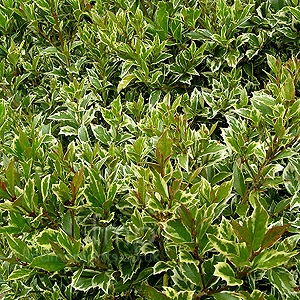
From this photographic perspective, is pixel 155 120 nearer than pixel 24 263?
No

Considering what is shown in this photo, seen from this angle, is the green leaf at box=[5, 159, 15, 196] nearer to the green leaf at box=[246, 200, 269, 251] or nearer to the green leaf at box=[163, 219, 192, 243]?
the green leaf at box=[163, 219, 192, 243]

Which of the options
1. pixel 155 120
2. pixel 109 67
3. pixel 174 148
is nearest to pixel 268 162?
pixel 174 148

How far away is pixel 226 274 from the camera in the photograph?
3.38 feet

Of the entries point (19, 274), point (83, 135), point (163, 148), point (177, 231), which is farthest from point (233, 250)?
point (83, 135)

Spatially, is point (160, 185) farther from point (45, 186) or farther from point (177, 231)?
point (45, 186)

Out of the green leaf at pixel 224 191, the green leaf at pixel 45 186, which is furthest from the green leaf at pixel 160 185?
the green leaf at pixel 45 186

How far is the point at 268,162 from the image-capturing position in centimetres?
151

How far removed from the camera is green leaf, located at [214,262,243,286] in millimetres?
994

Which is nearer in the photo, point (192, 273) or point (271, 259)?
point (271, 259)

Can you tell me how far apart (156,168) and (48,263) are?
51 cm

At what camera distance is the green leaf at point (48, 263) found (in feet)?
3.96

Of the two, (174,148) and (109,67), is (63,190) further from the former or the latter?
(109,67)

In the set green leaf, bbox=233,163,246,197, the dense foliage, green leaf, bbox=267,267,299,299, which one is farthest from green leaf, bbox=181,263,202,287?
green leaf, bbox=233,163,246,197

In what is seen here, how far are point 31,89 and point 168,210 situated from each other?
6.18 feet
